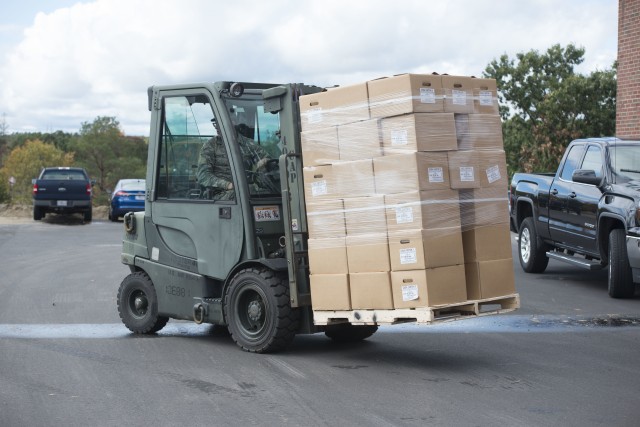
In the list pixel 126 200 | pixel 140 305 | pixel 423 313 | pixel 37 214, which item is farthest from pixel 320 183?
pixel 37 214

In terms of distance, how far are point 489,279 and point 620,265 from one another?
16.3 ft

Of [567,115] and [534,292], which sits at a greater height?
[567,115]

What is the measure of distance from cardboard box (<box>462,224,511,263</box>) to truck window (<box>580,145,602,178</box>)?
5.38 m

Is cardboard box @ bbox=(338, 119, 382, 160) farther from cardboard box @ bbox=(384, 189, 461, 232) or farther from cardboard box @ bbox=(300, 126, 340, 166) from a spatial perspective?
cardboard box @ bbox=(384, 189, 461, 232)

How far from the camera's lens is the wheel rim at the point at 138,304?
10453 millimetres

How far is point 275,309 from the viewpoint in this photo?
8727mm

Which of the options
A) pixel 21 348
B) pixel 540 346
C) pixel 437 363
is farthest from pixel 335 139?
pixel 21 348

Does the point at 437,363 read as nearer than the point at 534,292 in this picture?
Yes

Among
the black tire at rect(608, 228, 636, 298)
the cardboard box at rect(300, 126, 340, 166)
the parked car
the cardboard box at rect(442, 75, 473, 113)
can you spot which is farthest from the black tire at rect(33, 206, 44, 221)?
the cardboard box at rect(442, 75, 473, 113)

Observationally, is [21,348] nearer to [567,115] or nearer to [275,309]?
[275,309]

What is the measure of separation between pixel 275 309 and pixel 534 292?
599 cm

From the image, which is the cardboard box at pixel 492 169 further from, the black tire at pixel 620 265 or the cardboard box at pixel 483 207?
the black tire at pixel 620 265

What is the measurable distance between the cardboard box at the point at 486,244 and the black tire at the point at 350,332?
1768 mm

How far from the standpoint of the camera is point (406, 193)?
7.98 meters
